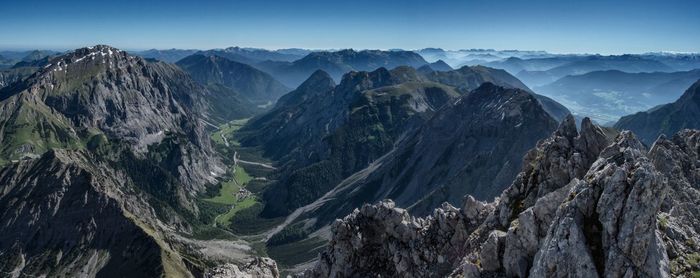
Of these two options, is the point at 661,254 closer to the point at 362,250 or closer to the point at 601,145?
the point at 601,145

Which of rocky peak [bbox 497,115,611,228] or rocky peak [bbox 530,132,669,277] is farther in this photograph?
rocky peak [bbox 497,115,611,228]

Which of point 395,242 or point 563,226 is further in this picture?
point 395,242

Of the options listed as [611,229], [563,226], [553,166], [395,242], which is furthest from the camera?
[395,242]

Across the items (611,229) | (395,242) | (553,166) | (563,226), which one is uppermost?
(611,229)

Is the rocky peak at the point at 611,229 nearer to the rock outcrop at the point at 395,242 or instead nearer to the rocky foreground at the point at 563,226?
the rocky foreground at the point at 563,226

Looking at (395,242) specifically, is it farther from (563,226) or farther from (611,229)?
(611,229)

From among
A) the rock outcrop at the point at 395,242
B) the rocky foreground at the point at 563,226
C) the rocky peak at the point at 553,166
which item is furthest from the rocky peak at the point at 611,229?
the rock outcrop at the point at 395,242

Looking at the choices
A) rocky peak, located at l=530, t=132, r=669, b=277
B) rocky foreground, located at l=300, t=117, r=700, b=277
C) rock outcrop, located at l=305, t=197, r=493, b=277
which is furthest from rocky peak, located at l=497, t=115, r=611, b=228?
rocky peak, located at l=530, t=132, r=669, b=277

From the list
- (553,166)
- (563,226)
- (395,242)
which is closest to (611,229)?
(563,226)

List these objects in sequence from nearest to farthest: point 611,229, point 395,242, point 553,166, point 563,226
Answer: point 611,229
point 563,226
point 553,166
point 395,242

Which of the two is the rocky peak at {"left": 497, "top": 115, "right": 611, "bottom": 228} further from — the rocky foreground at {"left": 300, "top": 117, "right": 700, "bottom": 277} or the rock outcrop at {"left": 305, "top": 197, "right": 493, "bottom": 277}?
the rock outcrop at {"left": 305, "top": 197, "right": 493, "bottom": 277}
